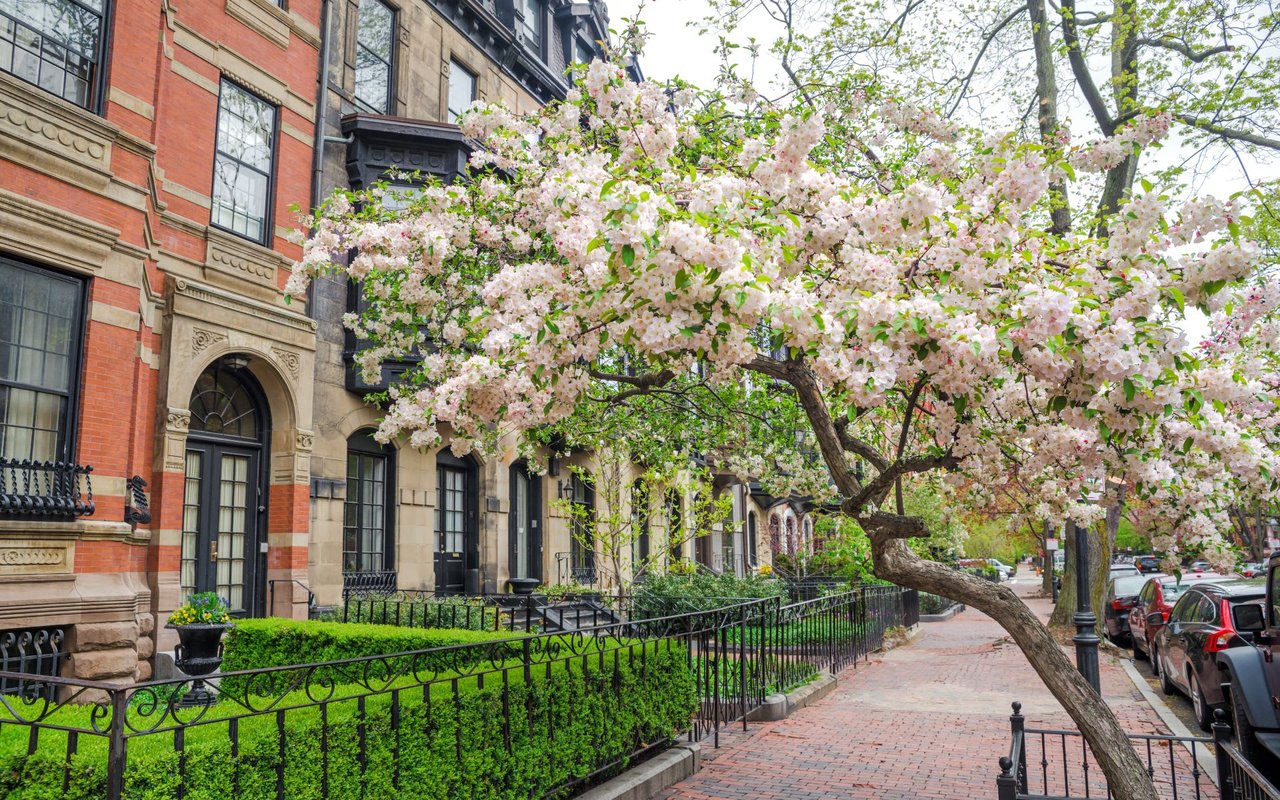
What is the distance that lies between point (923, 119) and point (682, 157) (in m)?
2.29

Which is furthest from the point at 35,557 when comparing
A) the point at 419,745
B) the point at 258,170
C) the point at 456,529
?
the point at 456,529

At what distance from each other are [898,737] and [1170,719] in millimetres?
3675

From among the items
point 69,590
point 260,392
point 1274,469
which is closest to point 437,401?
point 69,590

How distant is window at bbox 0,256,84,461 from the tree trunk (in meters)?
8.53

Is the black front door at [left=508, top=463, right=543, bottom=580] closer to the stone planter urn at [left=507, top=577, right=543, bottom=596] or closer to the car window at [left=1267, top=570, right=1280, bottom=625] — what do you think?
the stone planter urn at [left=507, top=577, right=543, bottom=596]

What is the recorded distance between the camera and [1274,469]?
21.1 feet

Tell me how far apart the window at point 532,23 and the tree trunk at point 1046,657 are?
18.6 metres

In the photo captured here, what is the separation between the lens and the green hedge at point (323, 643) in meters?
8.34

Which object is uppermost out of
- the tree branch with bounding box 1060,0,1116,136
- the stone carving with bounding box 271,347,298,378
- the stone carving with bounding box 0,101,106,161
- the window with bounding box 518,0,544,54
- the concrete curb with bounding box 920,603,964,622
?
the window with bounding box 518,0,544,54

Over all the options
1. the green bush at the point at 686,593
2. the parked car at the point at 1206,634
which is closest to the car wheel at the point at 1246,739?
the parked car at the point at 1206,634

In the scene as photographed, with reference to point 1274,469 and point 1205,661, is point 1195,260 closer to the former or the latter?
point 1274,469

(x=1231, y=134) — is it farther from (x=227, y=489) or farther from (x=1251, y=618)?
(x=227, y=489)

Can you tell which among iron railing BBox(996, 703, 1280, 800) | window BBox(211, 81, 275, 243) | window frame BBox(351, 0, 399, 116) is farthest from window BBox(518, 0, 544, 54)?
iron railing BBox(996, 703, 1280, 800)

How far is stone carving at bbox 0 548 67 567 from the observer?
883 centimetres
